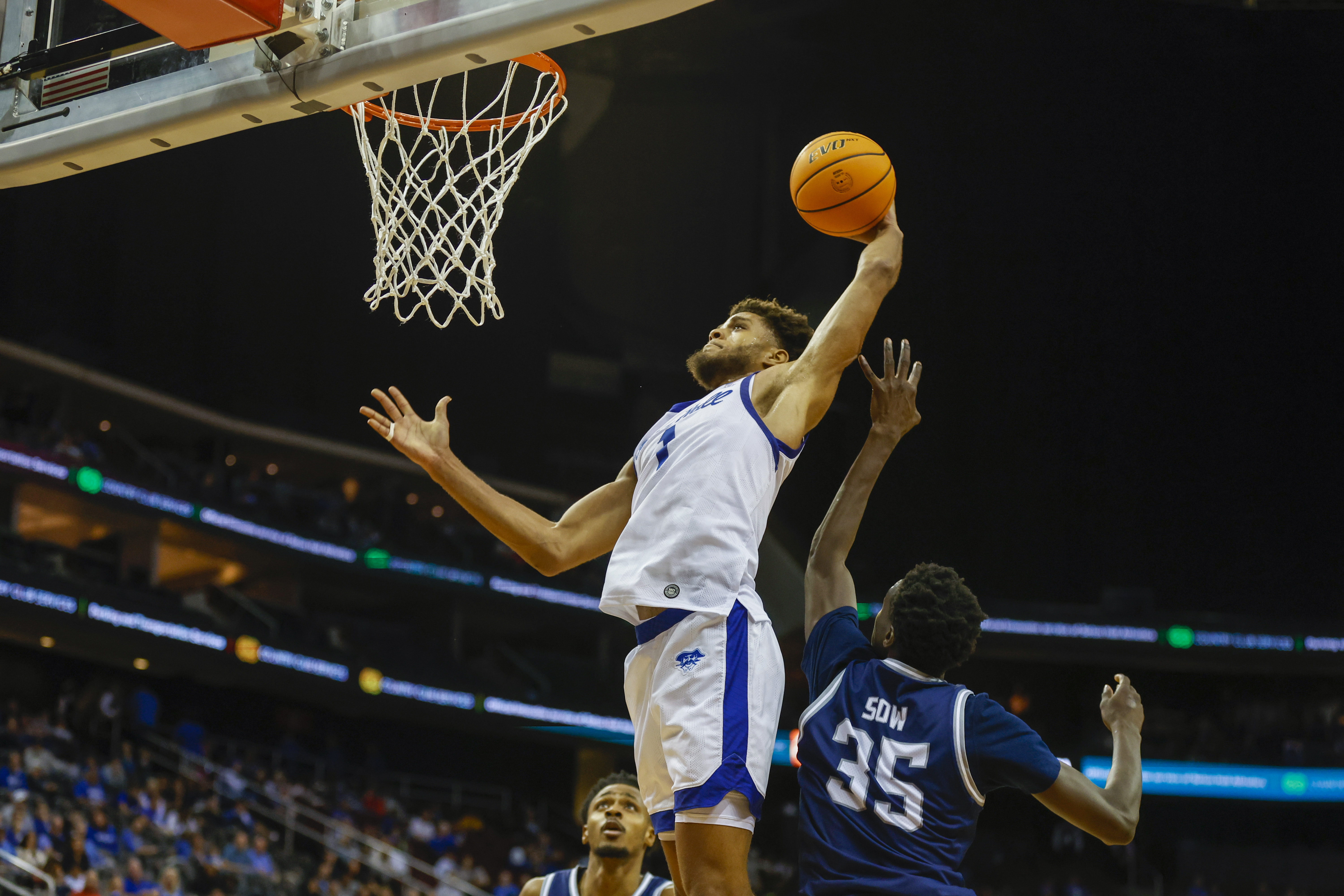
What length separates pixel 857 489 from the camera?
11.5ft

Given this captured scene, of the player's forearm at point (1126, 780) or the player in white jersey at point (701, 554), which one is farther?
the player's forearm at point (1126, 780)

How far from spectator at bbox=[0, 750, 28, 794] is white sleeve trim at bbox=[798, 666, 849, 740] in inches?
498

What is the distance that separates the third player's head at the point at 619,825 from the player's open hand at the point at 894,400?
188cm

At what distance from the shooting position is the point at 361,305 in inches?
782

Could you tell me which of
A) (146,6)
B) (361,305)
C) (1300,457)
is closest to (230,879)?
(361,305)

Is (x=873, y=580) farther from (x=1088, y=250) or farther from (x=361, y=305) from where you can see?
(x=361, y=305)

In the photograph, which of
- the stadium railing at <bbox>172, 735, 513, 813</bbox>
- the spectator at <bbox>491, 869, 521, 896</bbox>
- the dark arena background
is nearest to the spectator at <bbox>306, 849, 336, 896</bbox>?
the dark arena background

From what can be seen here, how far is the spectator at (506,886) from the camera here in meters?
16.7

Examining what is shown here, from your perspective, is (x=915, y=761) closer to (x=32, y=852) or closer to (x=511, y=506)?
(x=511, y=506)

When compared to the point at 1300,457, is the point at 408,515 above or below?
below

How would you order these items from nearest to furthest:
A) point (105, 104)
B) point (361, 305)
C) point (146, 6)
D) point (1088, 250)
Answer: point (146, 6)
point (105, 104)
point (1088, 250)
point (361, 305)

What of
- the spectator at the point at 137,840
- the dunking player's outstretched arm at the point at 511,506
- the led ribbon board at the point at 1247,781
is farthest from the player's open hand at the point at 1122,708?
the led ribbon board at the point at 1247,781

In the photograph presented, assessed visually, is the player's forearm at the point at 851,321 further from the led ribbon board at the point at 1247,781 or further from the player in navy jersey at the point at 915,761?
the led ribbon board at the point at 1247,781

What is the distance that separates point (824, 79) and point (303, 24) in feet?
36.8
